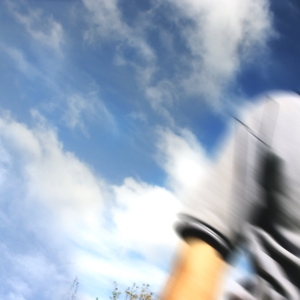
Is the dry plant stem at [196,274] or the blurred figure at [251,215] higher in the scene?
the blurred figure at [251,215]

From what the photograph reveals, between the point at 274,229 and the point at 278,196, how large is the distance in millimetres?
111

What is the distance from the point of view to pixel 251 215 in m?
1.13

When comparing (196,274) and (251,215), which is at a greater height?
(251,215)

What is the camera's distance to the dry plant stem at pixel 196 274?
3.25 feet

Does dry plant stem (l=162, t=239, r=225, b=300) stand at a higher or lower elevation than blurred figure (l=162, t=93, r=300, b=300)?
lower

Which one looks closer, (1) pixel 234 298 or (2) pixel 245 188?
(1) pixel 234 298

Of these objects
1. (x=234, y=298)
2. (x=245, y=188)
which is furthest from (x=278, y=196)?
(x=234, y=298)

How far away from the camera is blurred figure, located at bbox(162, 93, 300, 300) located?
103 cm

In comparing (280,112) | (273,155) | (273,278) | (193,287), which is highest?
(280,112)

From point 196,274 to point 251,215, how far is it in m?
A: 0.29

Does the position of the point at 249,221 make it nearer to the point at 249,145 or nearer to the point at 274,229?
the point at 274,229

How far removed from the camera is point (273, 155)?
1171mm

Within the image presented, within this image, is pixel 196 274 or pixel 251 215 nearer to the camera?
pixel 196 274

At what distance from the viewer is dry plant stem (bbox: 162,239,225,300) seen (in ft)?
3.25
